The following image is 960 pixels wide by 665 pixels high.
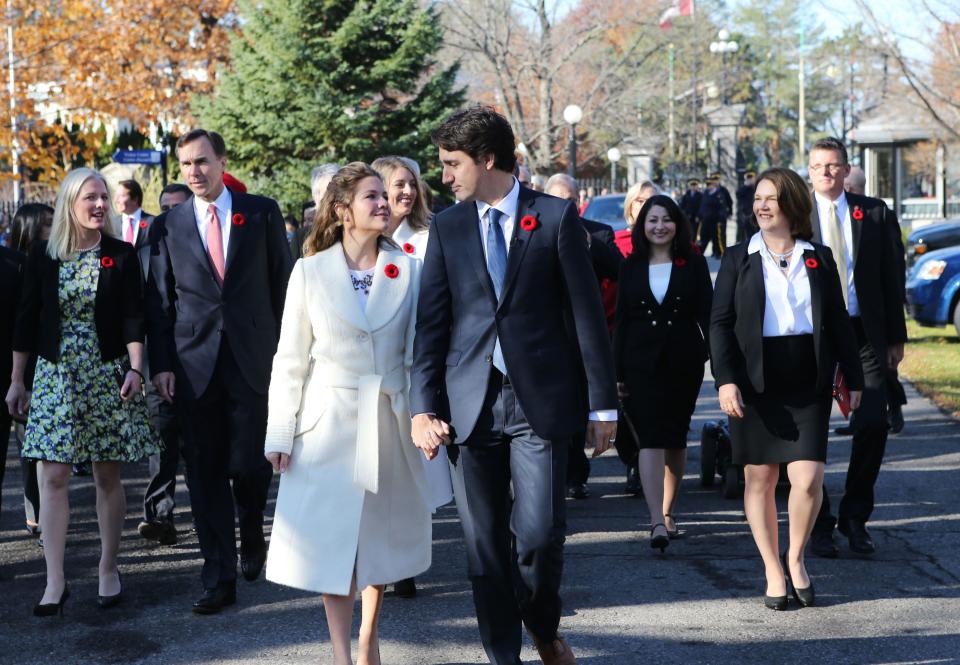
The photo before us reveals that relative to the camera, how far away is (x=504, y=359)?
454 cm

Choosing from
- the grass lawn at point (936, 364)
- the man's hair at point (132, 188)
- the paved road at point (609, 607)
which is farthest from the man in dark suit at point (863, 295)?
the man's hair at point (132, 188)

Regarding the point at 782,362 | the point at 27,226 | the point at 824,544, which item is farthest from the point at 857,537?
the point at 27,226

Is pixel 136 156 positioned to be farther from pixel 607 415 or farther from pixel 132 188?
pixel 607 415

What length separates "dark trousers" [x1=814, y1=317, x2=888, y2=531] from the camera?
6984 millimetres

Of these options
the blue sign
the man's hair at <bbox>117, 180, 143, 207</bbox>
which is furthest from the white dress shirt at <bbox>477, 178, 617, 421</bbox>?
the blue sign

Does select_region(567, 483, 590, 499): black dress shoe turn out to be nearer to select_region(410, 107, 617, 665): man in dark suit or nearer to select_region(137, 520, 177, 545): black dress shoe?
select_region(137, 520, 177, 545): black dress shoe

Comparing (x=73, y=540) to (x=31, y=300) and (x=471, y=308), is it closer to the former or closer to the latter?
(x=31, y=300)

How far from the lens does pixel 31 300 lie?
6.29 metres

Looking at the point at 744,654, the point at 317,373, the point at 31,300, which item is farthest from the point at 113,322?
the point at 744,654

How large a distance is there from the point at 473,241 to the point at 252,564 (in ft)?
8.58

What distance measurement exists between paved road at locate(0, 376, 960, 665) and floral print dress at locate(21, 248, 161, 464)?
0.76 m

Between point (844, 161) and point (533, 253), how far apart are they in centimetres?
307

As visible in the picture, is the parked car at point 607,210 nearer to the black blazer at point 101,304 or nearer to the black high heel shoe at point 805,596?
the black blazer at point 101,304

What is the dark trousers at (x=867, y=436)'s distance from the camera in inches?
275
